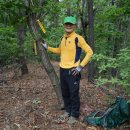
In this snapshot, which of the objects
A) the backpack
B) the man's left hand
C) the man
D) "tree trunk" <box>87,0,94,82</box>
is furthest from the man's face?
"tree trunk" <box>87,0,94,82</box>

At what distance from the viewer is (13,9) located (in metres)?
6.31

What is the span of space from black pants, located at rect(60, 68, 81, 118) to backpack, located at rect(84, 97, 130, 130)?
369mm

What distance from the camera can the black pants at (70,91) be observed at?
A: 19.7ft

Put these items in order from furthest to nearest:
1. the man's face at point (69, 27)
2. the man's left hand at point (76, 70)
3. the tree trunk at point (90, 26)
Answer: the tree trunk at point (90, 26), the man's face at point (69, 27), the man's left hand at point (76, 70)

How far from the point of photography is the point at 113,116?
236 inches

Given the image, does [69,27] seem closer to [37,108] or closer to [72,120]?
[72,120]

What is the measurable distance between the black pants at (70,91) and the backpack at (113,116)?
369mm

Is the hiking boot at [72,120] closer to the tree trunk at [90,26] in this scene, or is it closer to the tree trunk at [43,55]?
the tree trunk at [43,55]

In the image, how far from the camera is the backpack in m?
5.93

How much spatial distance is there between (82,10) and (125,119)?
1026 centimetres

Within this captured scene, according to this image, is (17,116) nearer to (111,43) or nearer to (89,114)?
(89,114)

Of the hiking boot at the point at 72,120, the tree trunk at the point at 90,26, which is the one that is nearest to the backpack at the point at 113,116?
the hiking boot at the point at 72,120

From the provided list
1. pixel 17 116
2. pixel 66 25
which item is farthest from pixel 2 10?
pixel 17 116

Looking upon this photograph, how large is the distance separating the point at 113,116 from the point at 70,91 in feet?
3.66
